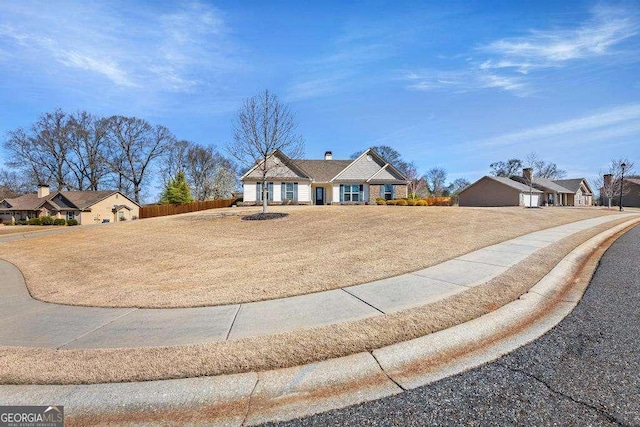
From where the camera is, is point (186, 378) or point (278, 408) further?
point (186, 378)

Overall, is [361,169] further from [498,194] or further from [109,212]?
[109,212]

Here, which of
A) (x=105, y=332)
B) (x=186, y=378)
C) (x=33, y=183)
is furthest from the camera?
(x=33, y=183)

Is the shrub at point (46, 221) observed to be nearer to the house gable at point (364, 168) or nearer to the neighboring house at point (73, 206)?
the neighboring house at point (73, 206)

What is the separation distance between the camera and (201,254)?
9.06 metres

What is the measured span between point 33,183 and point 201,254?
63.5m

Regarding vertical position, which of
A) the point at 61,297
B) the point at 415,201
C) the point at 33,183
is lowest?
the point at 61,297

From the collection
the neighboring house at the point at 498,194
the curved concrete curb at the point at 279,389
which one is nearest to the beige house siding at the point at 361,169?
the neighboring house at the point at 498,194

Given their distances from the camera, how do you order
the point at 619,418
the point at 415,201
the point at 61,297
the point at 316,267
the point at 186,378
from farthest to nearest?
the point at 415,201
the point at 316,267
the point at 61,297
the point at 186,378
the point at 619,418

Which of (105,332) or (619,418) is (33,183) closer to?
(105,332)

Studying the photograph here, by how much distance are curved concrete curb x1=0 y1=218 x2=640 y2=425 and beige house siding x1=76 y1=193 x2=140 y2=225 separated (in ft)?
166

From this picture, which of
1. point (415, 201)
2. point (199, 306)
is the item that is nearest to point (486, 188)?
point (415, 201)

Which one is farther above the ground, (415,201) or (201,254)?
(415,201)

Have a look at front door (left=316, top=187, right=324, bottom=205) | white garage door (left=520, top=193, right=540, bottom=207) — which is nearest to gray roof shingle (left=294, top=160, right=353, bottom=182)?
front door (left=316, top=187, right=324, bottom=205)

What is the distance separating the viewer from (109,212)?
4491 centimetres
